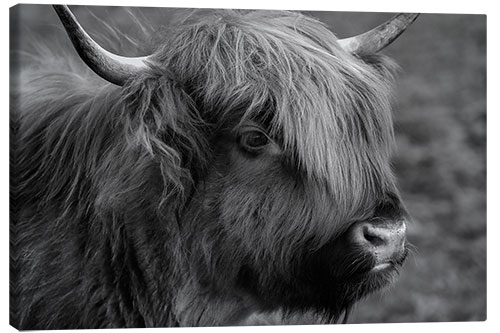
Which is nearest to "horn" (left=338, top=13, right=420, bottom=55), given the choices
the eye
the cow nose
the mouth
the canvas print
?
the canvas print

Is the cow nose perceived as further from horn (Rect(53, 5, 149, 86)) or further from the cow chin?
horn (Rect(53, 5, 149, 86))

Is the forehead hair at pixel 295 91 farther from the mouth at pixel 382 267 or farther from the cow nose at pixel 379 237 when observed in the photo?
the mouth at pixel 382 267

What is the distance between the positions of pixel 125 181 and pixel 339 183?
0.76 m

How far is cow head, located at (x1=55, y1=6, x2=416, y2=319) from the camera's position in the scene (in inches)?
130

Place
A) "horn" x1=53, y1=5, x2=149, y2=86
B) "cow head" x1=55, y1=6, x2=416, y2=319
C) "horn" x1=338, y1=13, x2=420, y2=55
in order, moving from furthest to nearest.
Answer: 1. "horn" x1=338, y1=13, x2=420, y2=55
2. "cow head" x1=55, y1=6, x2=416, y2=319
3. "horn" x1=53, y1=5, x2=149, y2=86

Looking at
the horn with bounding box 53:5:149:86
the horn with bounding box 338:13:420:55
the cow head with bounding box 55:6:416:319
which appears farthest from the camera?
the horn with bounding box 338:13:420:55

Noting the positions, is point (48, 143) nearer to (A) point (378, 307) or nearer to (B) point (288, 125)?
(B) point (288, 125)

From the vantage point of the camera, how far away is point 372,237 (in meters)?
3.31

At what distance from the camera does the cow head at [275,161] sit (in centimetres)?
330

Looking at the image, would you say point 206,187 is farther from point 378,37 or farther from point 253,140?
point 378,37

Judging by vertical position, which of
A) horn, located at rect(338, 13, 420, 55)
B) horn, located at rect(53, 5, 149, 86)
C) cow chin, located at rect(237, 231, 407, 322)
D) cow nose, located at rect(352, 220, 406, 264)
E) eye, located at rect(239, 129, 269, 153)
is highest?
horn, located at rect(53, 5, 149, 86)

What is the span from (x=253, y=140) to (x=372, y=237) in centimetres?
55

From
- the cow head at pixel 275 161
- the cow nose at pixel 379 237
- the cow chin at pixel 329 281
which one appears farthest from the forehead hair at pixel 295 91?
the cow chin at pixel 329 281

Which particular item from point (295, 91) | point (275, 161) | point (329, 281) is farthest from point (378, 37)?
point (329, 281)
